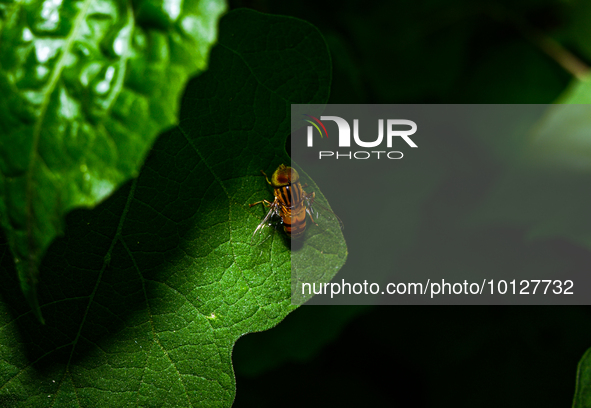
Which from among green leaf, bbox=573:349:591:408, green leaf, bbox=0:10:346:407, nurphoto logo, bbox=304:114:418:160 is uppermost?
nurphoto logo, bbox=304:114:418:160

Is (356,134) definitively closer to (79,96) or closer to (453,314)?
(79,96)

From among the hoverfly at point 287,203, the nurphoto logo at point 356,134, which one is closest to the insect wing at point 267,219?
the hoverfly at point 287,203

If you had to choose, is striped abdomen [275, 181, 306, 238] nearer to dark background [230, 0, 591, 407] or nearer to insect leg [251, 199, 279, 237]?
→ insect leg [251, 199, 279, 237]

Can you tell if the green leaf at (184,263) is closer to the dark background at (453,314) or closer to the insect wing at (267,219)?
the insect wing at (267,219)

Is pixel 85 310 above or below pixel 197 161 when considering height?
below

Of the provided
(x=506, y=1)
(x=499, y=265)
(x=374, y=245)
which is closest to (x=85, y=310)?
(x=374, y=245)

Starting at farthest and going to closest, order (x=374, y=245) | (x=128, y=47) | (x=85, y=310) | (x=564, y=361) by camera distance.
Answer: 1. (x=564, y=361)
2. (x=374, y=245)
3. (x=85, y=310)
4. (x=128, y=47)

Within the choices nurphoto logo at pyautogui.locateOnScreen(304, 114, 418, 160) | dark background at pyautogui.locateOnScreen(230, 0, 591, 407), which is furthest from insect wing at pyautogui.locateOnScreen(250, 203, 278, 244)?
dark background at pyautogui.locateOnScreen(230, 0, 591, 407)

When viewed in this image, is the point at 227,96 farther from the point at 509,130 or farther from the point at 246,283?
the point at 509,130
